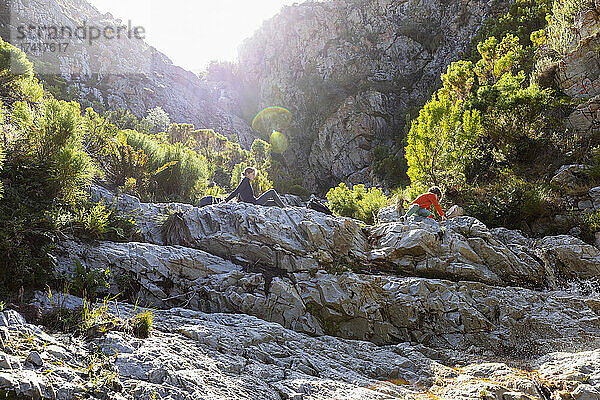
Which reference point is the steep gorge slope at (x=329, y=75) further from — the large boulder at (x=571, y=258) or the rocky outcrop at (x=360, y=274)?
the rocky outcrop at (x=360, y=274)

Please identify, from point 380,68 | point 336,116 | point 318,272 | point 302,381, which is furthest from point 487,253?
point 380,68

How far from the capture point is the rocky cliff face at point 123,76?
38406 millimetres

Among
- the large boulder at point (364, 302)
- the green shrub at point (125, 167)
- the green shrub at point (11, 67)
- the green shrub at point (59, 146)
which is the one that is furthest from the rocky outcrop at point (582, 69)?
the green shrub at point (11, 67)

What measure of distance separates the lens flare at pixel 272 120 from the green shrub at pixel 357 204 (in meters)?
35.5

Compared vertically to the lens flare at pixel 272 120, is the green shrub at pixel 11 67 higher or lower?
lower

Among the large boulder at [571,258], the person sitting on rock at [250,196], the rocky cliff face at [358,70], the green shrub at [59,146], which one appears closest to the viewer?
the green shrub at [59,146]

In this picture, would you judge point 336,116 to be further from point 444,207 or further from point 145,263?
point 145,263

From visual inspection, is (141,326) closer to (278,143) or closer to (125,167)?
(125,167)

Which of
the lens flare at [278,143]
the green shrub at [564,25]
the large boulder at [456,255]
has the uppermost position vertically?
the lens flare at [278,143]

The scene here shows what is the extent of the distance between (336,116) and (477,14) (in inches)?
712

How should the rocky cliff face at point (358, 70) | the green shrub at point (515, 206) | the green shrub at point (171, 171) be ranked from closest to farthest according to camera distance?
the green shrub at point (515, 206)
the green shrub at point (171, 171)
the rocky cliff face at point (358, 70)

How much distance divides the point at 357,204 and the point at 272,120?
134 ft

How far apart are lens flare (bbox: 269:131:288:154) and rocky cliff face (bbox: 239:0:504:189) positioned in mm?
1275

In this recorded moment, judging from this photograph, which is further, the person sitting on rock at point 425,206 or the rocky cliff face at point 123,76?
the rocky cliff face at point 123,76
